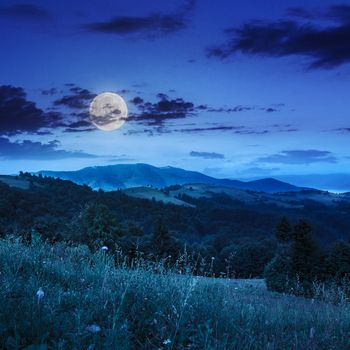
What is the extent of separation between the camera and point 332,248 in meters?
47.4

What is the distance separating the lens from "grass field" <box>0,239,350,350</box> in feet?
12.0

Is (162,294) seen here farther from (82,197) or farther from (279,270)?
(82,197)

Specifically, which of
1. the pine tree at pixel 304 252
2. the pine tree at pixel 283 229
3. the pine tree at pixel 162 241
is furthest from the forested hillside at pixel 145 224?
the pine tree at pixel 283 229

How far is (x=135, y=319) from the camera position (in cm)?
450

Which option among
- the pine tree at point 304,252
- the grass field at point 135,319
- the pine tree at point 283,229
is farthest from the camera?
the pine tree at point 283,229

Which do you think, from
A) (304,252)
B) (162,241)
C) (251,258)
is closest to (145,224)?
(251,258)

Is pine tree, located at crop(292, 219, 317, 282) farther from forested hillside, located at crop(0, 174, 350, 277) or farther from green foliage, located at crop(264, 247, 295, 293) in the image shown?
forested hillside, located at crop(0, 174, 350, 277)

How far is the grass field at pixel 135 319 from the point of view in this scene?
3646 millimetres

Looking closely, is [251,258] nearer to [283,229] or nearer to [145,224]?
[283,229]

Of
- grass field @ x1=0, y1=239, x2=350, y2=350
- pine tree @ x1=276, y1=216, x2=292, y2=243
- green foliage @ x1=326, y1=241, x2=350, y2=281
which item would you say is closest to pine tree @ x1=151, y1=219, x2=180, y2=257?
pine tree @ x1=276, y1=216, x2=292, y2=243

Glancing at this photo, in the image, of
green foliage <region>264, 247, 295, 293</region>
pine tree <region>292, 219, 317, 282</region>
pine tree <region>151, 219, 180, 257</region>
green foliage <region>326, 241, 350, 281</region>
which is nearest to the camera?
green foliage <region>264, 247, 295, 293</region>

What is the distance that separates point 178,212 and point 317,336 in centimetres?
14446

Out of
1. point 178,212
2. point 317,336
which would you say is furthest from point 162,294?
point 178,212

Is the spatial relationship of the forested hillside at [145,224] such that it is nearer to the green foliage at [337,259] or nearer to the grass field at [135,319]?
the green foliage at [337,259]
